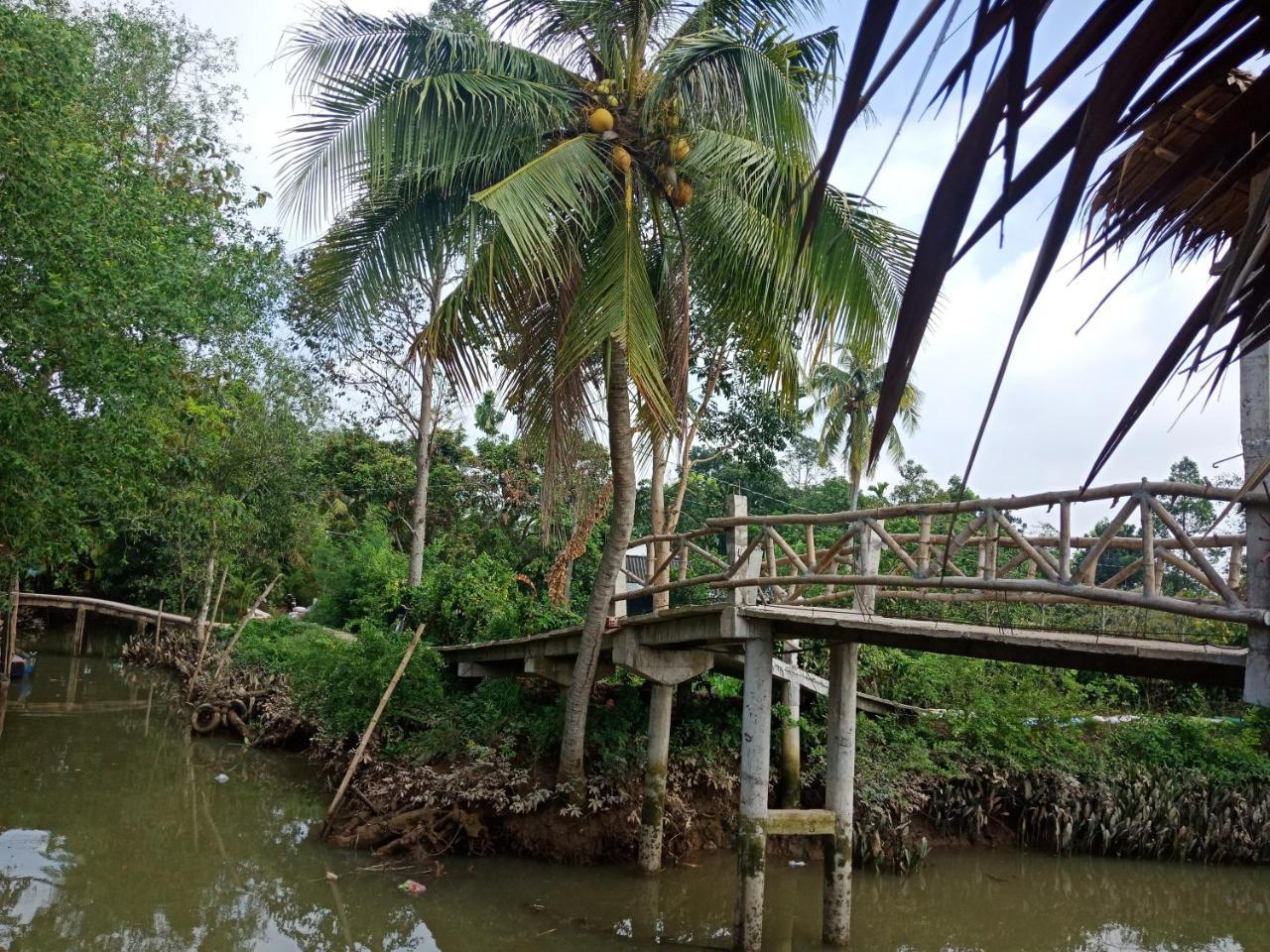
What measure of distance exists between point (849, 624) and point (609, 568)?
364 centimetres

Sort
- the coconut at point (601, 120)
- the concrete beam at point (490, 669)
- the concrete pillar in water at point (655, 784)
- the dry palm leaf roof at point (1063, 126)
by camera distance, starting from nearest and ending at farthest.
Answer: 1. the dry palm leaf roof at point (1063, 126)
2. the coconut at point (601, 120)
3. the concrete pillar in water at point (655, 784)
4. the concrete beam at point (490, 669)

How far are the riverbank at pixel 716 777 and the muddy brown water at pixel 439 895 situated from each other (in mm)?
374

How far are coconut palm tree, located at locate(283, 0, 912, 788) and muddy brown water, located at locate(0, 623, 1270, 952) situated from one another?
2.12 meters

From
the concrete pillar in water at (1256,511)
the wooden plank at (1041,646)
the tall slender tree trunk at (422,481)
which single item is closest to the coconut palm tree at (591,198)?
the wooden plank at (1041,646)

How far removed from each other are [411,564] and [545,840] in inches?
407

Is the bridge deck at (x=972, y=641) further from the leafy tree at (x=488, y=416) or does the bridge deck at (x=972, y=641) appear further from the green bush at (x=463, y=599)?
the leafy tree at (x=488, y=416)

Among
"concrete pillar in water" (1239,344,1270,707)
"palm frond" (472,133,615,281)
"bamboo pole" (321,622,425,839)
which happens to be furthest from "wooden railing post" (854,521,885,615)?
"bamboo pole" (321,622,425,839)

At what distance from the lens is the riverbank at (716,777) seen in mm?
11984

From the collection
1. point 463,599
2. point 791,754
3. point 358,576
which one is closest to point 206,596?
point 358,576

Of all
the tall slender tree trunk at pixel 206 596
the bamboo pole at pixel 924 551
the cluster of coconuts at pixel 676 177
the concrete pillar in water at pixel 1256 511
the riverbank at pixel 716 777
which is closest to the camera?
the concrete pillar in water at pixel 1256 511

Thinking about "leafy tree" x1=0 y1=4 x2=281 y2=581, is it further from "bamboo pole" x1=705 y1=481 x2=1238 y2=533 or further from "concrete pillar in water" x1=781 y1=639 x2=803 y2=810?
"concrete pillar in water" x1=781 y1=639 x2=803 y2=810

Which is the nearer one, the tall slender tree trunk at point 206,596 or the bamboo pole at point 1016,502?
the bamboo pole at point 1016,502

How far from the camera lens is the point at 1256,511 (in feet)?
18.9

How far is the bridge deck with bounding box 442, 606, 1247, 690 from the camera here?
7.19 metres
